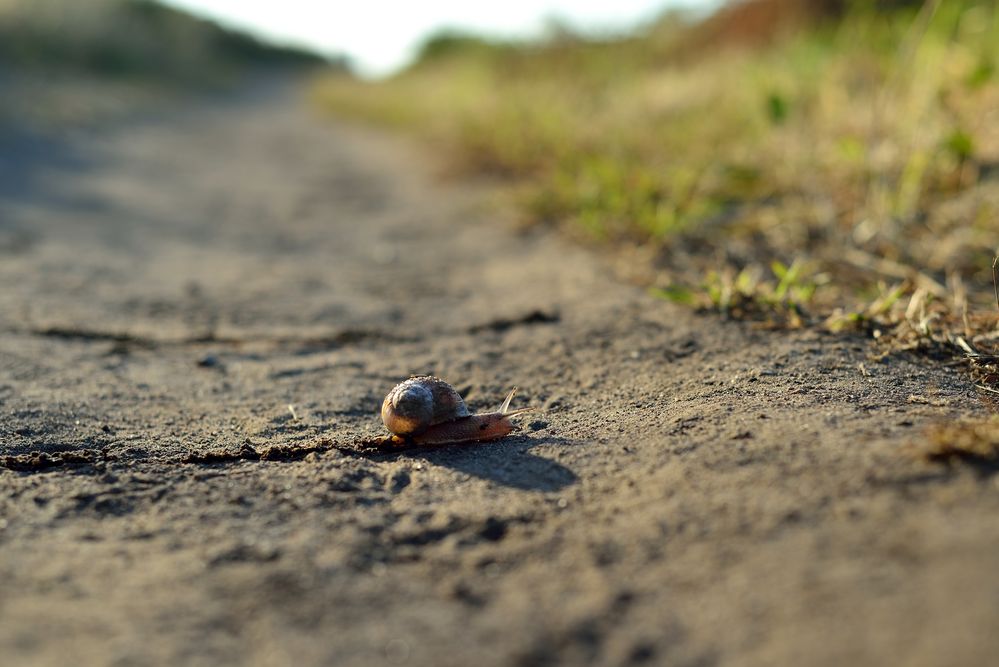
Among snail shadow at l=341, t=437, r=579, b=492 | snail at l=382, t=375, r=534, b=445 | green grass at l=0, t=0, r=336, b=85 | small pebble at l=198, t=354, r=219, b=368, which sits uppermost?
green grass at l=0, t=0, r=336, b=85

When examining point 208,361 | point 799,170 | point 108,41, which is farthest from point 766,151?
point 108,41

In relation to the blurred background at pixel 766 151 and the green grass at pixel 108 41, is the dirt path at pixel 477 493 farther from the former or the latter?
the green grass at pixel 108 41

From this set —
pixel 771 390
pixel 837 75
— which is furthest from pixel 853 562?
pixel 837 75

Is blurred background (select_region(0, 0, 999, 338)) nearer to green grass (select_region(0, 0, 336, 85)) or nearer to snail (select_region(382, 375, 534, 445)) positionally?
snail (select_region(382, 375, 534, 445))

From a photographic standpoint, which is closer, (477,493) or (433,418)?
(477,493)

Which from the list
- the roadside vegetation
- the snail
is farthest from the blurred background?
the snail

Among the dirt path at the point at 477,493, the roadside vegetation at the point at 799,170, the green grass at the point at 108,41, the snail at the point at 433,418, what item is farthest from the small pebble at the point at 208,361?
the green grass at the point at 108,41

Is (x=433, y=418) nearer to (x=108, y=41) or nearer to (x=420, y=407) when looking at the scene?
(x=420, y=407)
